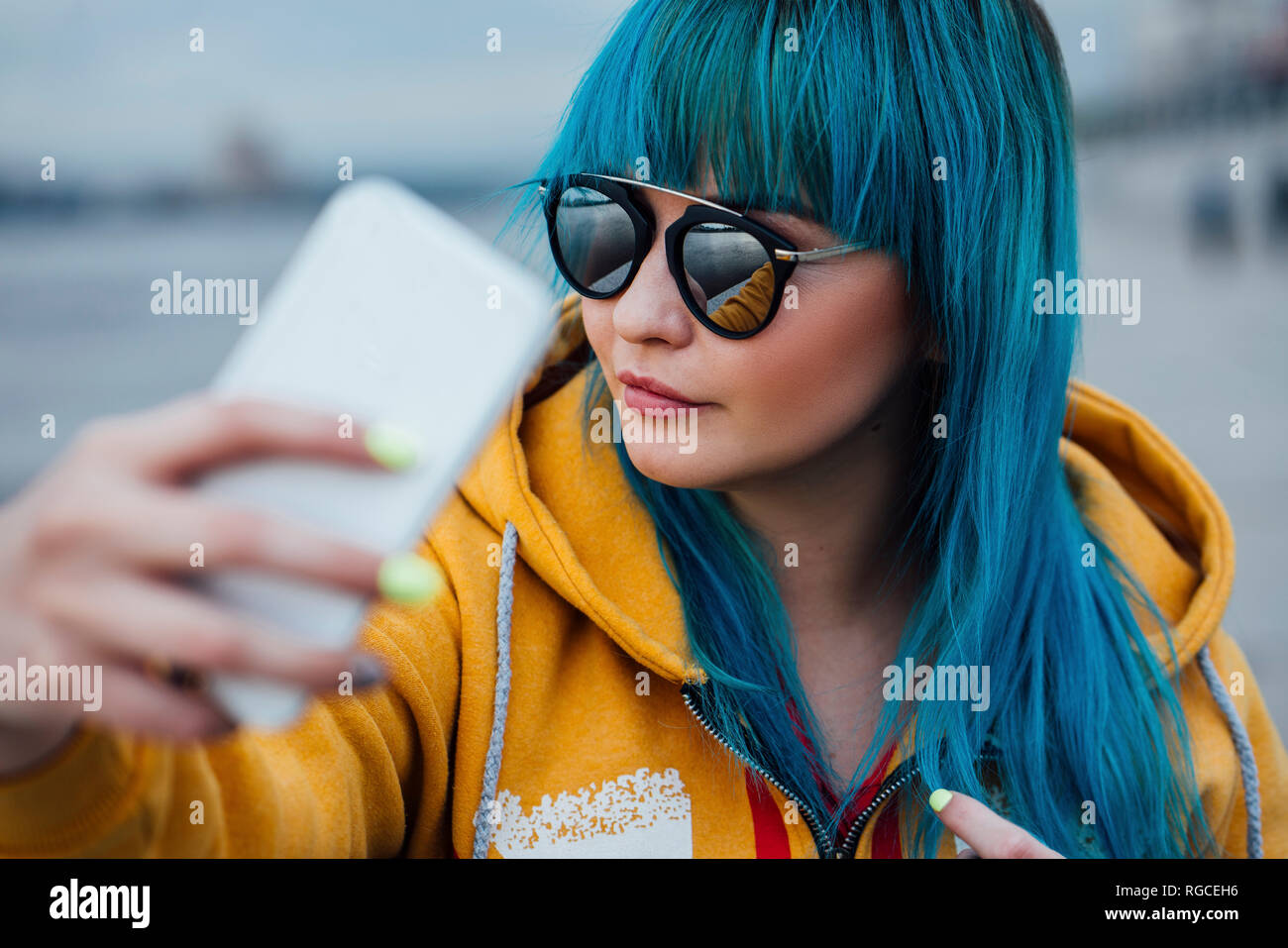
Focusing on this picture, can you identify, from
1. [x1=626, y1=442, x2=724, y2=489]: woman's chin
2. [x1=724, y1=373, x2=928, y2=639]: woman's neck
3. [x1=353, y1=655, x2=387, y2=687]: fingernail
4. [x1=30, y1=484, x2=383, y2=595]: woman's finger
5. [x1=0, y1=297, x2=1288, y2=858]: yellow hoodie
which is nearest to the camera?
[x1=30, y1=484, x2=383, y2=595]: woman's finger

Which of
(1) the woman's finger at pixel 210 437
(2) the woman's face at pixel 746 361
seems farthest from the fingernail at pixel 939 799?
(1) the woman's finger at pixel 210 437

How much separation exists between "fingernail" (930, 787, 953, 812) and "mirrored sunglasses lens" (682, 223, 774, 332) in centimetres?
60

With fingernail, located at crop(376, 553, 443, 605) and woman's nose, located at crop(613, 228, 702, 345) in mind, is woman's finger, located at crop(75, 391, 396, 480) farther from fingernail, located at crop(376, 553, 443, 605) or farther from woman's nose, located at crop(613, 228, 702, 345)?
woman's nose, located at crop(613, 228, 702, 345)

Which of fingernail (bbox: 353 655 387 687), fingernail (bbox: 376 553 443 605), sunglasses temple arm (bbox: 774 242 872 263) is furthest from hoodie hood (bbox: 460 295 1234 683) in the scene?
fingernail (bbox: 376 553 443 605)

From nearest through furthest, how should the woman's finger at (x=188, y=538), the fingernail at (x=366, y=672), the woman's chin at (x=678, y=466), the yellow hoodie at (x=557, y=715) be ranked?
the woman's finger at (x=188, y=538) < the fingernail at (x=366, y=672) < the yellow hoodie at (x=557, y=715) < the woman's chin at (x=678, y=466)

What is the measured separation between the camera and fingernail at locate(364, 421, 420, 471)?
688mm

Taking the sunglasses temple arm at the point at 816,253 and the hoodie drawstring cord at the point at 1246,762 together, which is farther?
the hoodie drawstring cord at the point at 1246,762

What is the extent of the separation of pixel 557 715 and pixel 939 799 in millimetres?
486

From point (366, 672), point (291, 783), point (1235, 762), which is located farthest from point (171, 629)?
point (1235, 762)

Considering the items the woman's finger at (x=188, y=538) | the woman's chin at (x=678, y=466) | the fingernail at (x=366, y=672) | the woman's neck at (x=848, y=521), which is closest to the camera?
the woman's finger at (x=188, y=538)

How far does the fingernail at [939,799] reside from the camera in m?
1.36

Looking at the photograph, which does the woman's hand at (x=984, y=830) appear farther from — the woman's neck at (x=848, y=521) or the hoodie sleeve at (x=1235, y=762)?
the hoodie sleeve at (x=1235, y=762)

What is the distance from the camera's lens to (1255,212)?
8.30 metres

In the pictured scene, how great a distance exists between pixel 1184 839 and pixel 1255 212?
800 centimetres
